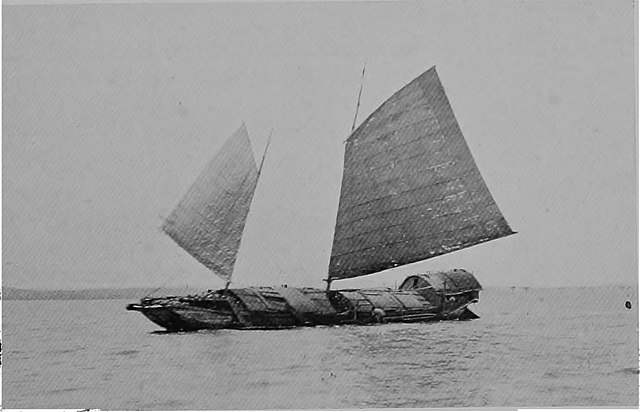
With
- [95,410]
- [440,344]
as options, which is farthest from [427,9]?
[95,410]

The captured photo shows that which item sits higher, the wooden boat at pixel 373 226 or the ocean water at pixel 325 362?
the wooden boat at pixel 373 226

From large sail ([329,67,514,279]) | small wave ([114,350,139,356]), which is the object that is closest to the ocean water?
small wave ([114,350,139,356])

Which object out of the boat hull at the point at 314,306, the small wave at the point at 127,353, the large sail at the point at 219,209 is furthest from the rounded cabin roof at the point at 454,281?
the small wave at the point at 127,353

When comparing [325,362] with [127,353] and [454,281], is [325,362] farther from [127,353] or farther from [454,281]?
[127,353]

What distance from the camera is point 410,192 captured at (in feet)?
9.68

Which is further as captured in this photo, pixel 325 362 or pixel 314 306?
pixel 314 306

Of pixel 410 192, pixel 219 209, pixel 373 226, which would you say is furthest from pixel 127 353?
pixel 410 192

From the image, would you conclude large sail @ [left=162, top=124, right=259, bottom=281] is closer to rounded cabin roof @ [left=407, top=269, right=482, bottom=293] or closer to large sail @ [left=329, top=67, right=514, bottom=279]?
large sail @ [left=329, top=67, right=514, bottom=279]

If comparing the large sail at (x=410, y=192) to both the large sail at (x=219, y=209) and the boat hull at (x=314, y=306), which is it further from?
the large sail at (x=219, y=209)

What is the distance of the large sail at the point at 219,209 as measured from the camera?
2885 millimetres

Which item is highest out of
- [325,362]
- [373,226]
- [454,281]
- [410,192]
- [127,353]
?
[410,192]

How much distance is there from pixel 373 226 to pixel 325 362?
20.3 inches

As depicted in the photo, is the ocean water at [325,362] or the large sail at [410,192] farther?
the large sail at [410,192]

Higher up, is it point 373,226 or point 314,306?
point 373,226
